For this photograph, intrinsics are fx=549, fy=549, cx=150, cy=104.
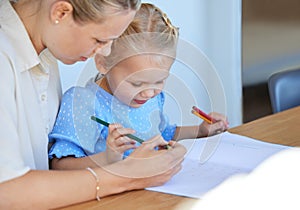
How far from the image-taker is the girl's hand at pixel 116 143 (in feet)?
3.90

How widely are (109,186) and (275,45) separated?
7.97 feet

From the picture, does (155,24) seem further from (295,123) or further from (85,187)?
(295,123)

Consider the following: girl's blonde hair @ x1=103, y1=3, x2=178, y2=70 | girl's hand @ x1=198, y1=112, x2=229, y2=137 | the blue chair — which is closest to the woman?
girl's blonde hair @ x1=103, y1=3, x2=178, y2=70

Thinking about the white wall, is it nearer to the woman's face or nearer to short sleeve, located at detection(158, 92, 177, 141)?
short sleeve, located at detection(158, 92, 177, 141)

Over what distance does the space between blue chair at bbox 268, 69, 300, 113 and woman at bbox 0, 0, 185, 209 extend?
880 millimetres

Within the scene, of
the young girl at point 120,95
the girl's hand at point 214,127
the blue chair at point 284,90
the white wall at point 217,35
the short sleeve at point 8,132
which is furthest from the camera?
the white wall at point 217,35

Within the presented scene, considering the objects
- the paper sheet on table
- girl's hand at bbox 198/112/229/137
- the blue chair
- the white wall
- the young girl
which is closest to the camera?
→ the paper sheet on table

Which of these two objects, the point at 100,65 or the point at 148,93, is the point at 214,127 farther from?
the point at 100,65

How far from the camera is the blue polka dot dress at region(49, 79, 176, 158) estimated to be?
1.25 m

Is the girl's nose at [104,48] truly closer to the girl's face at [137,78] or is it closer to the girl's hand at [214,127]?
the girl's face at [137,78]

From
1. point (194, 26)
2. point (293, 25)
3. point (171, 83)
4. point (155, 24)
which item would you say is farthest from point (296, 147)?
point (293, 25)

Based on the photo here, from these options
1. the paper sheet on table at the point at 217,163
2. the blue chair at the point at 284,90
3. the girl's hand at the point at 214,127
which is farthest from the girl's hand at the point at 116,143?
the blue chair at the point at 284,90

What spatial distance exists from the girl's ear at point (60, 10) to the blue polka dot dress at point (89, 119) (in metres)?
0.29

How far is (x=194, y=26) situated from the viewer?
10.2 ft
